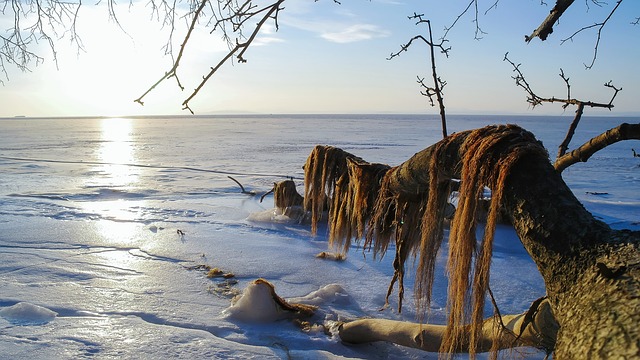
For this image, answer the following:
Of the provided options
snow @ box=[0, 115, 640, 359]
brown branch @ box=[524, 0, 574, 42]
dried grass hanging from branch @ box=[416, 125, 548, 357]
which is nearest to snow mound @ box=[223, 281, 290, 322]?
snow @ box=[0, 115, 640, 359]

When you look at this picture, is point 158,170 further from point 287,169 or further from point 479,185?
point 479,185

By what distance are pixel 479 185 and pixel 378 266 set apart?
5.83m

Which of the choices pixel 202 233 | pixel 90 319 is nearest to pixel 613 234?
pixel 90 319

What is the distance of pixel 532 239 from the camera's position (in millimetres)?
1800

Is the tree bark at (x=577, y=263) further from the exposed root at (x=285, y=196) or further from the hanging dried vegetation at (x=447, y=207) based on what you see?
the exposed root at (x=285, y=196)

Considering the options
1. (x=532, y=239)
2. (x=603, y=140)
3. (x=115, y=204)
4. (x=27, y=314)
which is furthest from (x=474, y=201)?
(x=115, y=204)

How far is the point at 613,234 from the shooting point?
162cm

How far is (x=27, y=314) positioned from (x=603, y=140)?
17.6 ft

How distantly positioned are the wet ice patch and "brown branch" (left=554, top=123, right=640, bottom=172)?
4878 mm

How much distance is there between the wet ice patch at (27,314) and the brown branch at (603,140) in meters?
4.88

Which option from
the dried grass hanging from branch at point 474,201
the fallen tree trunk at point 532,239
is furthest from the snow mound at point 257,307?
the dried grass hanging from branch at point 474,201

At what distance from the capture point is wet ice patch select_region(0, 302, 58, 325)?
500 cm

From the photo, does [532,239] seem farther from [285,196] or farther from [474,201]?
[285,196]

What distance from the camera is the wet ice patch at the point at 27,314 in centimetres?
500
